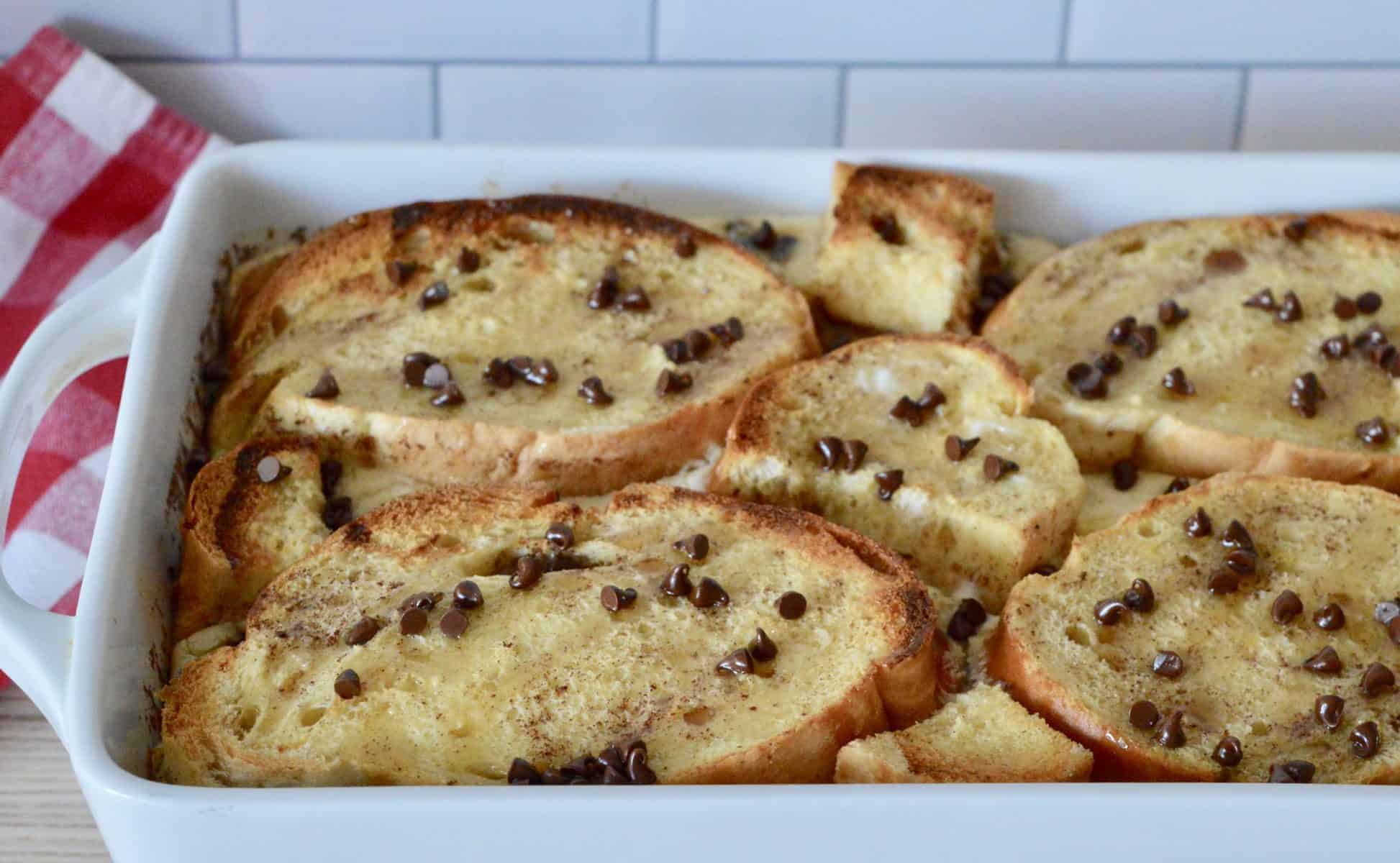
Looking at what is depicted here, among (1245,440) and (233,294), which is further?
(233,294)

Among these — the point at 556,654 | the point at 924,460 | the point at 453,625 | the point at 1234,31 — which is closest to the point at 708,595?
the point at 556,654

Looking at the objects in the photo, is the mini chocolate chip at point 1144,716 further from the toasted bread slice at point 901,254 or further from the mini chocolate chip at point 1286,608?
the toasted bread slice at point 901,254

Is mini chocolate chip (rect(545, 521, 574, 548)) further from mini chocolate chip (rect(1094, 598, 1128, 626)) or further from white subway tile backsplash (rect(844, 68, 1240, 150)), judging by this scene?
white subway tile backsplash (rect(844, 68, 1240, 150))

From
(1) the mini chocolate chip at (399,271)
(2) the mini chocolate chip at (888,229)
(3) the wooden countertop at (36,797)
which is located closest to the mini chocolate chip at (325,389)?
(1) the mini chocolate chip at (399,271)

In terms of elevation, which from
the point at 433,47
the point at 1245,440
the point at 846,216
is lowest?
the point at 1245,440

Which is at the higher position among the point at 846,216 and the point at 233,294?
the point at 846,216

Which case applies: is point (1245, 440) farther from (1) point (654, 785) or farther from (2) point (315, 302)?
(2) point (315, 302)

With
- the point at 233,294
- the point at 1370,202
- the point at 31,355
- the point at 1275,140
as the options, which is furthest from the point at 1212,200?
the point at 31,355

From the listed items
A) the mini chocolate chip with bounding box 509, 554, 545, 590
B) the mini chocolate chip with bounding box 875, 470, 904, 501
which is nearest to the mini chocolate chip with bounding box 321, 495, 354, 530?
the mini chocolate chip with bounding box 509, 554, 545, 590
